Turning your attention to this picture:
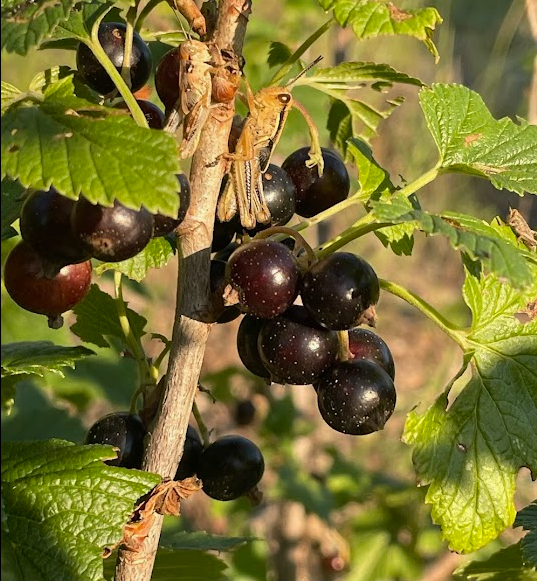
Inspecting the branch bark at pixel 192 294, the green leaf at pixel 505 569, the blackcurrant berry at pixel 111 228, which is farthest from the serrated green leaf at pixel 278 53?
the green leaf at pixel 505 569

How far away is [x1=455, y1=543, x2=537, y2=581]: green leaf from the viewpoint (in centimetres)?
153

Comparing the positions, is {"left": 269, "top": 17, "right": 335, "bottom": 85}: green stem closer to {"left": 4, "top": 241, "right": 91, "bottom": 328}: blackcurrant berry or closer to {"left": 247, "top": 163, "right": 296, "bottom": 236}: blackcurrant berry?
{"left": 247, "top": 163, "right": 296, "bottom": 236}: blackcurrant berry

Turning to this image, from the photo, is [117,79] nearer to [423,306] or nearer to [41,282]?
[41,282]

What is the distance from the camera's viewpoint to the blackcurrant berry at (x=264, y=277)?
992mm

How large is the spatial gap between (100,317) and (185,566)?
457 mm

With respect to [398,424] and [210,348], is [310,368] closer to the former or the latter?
[398,424]

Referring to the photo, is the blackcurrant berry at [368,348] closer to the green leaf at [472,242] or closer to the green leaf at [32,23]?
the green leaf at [472,242]

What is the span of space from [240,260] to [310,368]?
167mm

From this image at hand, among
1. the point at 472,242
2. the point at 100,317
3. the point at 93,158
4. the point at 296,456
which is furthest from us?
the point at 296,456

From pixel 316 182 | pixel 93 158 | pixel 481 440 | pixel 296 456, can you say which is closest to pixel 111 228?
pixel 93 158

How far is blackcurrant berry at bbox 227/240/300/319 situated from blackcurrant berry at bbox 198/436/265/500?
274 millimetres

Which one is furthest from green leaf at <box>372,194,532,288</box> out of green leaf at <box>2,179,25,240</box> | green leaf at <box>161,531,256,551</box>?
green leaf at <box>161,531,256,551</box>

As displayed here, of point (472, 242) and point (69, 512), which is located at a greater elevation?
point (472, 242)

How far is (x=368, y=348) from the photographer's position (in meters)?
1.15
